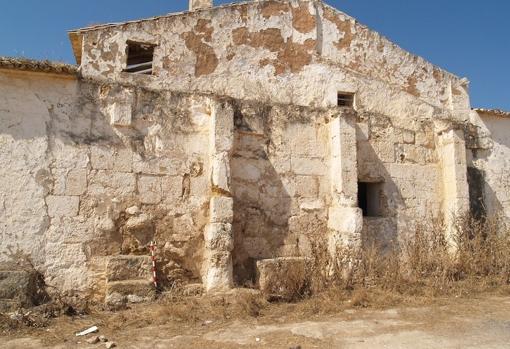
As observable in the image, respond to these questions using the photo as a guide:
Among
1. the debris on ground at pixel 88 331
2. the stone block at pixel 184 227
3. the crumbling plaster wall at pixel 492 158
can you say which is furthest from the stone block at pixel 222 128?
the crumbling plaster wall at pixel 492 158

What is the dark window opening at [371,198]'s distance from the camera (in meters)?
7.65

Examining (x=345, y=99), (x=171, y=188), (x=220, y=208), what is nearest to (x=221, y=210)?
(x=220, y=208)

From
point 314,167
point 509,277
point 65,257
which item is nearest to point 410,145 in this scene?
point 314,167

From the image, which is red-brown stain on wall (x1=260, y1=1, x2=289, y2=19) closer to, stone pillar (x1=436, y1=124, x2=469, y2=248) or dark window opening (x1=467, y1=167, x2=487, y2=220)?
stone pillar (x1=436, y1=124, x2=469, y2=248)

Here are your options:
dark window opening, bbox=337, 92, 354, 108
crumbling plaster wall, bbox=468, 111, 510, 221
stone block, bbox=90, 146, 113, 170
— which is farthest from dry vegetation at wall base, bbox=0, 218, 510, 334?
dark window opening, bbox=337, 92, 354, 108

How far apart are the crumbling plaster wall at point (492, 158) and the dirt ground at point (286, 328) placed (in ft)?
11.2

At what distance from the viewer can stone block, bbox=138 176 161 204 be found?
6.12 meters

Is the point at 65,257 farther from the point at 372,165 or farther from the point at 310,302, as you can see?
the point at 372,165

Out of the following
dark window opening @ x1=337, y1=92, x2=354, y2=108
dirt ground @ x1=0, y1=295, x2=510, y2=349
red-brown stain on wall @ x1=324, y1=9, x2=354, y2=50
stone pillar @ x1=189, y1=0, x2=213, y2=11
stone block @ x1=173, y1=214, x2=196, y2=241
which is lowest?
dirt ground @ x1=0, y1=295, x2=510, y2=349

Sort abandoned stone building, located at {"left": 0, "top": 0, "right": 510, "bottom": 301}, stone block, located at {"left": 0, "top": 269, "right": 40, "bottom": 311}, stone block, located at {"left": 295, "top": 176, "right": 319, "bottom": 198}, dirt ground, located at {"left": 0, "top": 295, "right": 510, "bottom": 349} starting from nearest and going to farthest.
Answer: dirt ground, located at {"left": 0, "top": 295, "right": 510, "bottom": 349} < stone block, located at {"left": 0, "top": 269, "right": 40, "bottom": 311} < abandoned stone building, located at {"left": 0, "top": 0, "right": 510, "bottom": 301} < stone block, located at {"left": 295, "top": 176, "right": 319, "bottom": 198}

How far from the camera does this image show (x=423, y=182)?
791 centimetres

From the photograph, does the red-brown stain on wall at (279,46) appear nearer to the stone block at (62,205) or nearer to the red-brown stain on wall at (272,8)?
the red-brown stain on wall at (272,8)

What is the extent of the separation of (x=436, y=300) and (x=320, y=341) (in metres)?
2.41

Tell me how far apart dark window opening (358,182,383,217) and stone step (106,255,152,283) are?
4.10m
